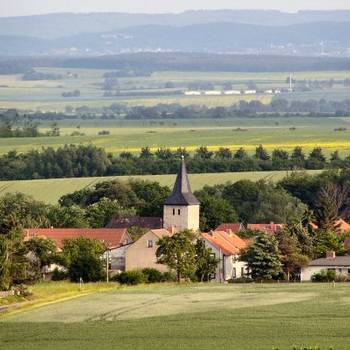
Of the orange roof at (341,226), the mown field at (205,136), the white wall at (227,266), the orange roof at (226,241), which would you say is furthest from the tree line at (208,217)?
the mown field at (205,136)

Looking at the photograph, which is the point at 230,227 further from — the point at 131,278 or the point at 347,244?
the point at 131,278

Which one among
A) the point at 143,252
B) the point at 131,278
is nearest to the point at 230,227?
the point at 143,252

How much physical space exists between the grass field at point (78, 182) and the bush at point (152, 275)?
117 ft

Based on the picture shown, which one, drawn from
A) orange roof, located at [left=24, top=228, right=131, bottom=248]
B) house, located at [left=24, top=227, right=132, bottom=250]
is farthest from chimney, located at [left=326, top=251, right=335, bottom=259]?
orange roof, located at [left=24, top=228, right=131, bottom=248]

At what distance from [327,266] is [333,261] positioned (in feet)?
2.17

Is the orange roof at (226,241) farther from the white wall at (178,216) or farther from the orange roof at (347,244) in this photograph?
the orange roof at (347,244)

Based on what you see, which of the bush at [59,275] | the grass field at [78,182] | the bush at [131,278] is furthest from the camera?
the grass field at [78,182]

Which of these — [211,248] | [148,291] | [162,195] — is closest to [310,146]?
[162,195]

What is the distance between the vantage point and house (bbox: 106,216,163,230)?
8531 centimetres

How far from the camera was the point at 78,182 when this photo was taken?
114 metres

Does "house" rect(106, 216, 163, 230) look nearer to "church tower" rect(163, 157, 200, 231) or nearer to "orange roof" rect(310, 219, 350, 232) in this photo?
"church tower" rect(163, 157, 200, 231)

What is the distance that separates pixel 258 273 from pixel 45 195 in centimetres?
3755

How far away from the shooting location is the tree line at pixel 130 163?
122 m

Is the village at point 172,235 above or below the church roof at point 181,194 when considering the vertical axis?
below
